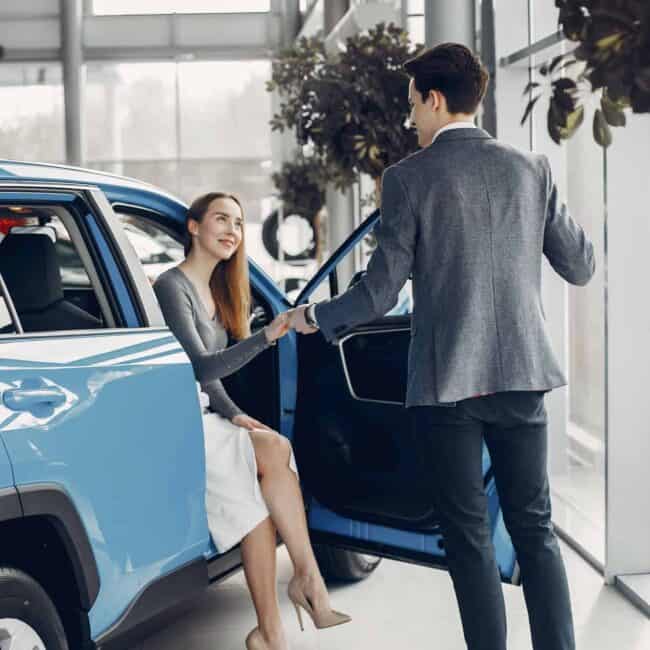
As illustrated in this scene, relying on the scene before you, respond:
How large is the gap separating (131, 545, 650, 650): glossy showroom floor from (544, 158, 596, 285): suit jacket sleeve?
131 cm

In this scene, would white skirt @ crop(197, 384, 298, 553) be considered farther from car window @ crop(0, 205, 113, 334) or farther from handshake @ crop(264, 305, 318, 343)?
car window @ crop(0, 205, 113, 334)

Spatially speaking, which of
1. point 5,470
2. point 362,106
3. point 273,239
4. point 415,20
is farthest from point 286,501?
point 273,239

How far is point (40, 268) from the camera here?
285cm

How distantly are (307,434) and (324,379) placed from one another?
18 cm

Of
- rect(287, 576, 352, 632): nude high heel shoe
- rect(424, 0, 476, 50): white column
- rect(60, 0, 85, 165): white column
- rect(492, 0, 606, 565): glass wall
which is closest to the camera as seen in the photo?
rect(287, 576, 352, 632): nude high heel shoe

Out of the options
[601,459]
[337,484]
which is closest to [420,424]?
[337,484]

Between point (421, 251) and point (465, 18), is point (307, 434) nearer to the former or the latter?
point (421, 251)

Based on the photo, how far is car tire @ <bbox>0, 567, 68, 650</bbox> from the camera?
237 cm

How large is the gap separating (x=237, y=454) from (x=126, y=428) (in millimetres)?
590

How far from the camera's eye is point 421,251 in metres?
2.73

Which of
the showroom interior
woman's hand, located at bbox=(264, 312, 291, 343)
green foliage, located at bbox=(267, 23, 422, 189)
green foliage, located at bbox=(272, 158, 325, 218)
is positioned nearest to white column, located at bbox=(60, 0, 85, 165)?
green foliage, located at bbox=(272, 158, 325, 218)

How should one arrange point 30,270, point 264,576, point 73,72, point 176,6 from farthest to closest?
point 176,6 → point 73,72 → point 264,576 → point 30,270

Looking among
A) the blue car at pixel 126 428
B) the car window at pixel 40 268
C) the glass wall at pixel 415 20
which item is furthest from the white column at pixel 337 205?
the car window at pixel 40 268

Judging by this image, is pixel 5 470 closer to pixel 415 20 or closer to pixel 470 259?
pixel 470 259
